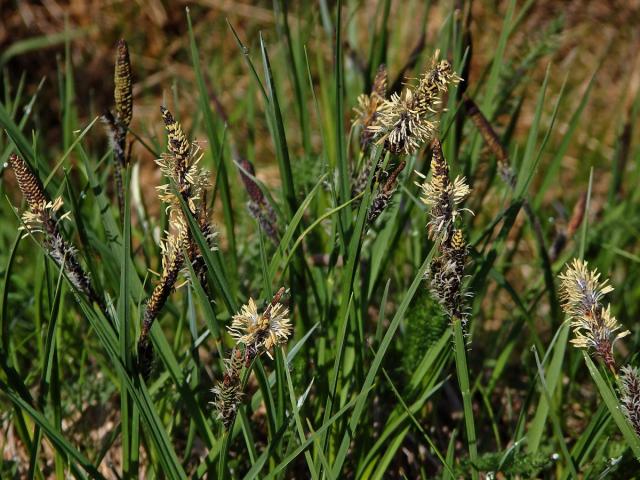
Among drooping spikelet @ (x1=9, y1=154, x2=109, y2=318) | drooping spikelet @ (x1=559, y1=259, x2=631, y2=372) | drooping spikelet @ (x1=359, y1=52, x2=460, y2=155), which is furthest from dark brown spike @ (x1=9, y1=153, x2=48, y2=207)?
drooping spikelet @ (x1=559, y1=259, x2=631, y2=372)

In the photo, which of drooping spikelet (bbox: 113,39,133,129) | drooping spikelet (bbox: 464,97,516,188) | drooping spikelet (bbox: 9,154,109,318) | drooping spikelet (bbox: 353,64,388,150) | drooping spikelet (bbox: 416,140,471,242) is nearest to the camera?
drooping spikelet (bbox: 416,140,471,242)

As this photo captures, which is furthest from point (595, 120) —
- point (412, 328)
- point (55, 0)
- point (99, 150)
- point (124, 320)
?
point (124, 320)

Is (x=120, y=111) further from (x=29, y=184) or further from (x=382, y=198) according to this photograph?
(x=382, y=198)

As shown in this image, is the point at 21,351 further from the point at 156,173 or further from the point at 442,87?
the point at 156,173

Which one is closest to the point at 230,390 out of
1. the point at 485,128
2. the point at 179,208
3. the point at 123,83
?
the point at 179,208

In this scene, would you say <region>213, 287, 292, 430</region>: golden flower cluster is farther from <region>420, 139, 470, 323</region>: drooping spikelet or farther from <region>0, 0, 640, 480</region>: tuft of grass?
<region>420, 139, 470, 323</region>: drooping spikelet

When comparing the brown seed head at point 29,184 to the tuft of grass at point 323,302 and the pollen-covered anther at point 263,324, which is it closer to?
the tuft of grass at point 323,302

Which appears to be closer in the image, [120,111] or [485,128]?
[120,111]
